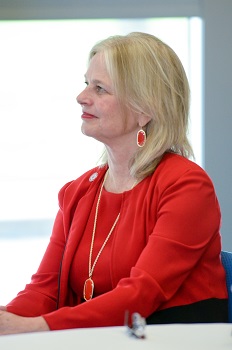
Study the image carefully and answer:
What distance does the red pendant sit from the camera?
2.21 meters

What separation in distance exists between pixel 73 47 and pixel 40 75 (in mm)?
226

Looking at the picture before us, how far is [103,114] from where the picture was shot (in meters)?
2.31

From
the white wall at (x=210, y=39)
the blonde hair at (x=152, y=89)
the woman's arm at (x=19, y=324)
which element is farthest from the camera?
the white wall at (x=210, y=39)

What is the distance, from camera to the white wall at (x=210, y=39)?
383 cm

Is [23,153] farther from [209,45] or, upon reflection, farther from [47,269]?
[47,269]

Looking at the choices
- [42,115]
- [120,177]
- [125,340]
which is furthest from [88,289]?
[42,115]

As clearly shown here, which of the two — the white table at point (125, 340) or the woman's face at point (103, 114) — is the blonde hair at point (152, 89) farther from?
the white table at point (125, 340)

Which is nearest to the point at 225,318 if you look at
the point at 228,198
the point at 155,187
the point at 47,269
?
the point at 155,187

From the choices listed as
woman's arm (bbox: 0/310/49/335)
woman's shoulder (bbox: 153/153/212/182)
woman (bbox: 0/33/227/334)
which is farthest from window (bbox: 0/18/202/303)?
woman's arm (bbox: 0/310/49/335)

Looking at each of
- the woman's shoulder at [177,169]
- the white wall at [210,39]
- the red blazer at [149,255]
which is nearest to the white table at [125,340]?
the red blazer at [149,255]

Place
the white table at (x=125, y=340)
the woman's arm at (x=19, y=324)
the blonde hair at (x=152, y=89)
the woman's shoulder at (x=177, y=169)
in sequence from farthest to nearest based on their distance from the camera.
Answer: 1. the blonde hair at (x=152, y=89)
2. the woman's shoulder at (x=177, y=169)
3. the woman's arm at (x=19, y=324)
4. the white table at (x=125, y=340)

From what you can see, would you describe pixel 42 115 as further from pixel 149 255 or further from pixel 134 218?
pixel 149 255

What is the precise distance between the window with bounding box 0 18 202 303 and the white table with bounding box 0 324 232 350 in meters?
2.54

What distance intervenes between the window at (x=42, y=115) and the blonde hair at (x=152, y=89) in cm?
164
